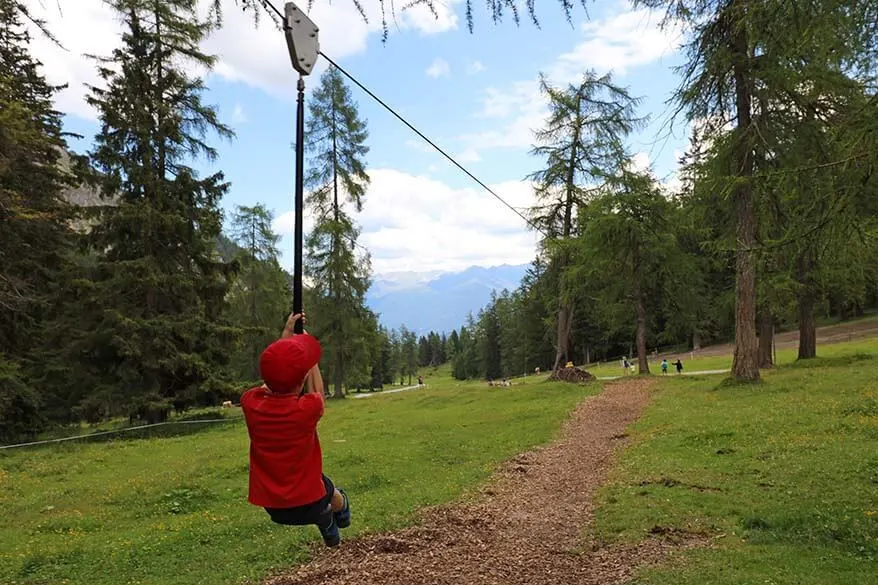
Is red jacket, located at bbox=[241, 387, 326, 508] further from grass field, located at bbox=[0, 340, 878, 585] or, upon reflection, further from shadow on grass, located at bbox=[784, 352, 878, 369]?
shadow on grass, located at bbox=[784, 352, 878, 369]

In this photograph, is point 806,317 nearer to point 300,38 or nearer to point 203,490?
point 203,490

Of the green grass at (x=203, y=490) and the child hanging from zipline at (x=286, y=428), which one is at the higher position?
the child hanging from zipline at (x=286, y=428)

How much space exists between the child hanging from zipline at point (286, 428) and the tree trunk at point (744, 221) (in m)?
16.0

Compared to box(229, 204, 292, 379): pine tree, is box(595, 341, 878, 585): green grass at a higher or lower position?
lower

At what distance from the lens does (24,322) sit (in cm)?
2303

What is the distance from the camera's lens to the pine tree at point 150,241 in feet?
72.8

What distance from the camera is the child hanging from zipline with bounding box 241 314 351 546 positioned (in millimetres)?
3447

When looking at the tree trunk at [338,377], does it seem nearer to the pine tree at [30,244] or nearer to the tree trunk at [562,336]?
the tree trunk at [562,336]

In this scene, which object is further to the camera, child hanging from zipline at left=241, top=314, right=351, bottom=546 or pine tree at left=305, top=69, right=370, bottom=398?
pine tree at left=305, top=69, right=370, bottom=398

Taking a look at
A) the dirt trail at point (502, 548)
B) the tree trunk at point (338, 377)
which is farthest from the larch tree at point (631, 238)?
Answer: the dirt trail at point (502, 548)

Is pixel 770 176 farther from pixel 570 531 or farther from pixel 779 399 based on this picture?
pixel 779 399

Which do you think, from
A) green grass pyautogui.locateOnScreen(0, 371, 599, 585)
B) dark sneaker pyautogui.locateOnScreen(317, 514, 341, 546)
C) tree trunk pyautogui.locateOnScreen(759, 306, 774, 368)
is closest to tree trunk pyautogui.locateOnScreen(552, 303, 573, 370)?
green grass pyautogui.locateOnScreen(0, 371, 599, 585)

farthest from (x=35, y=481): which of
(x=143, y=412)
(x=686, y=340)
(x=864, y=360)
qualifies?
(x=686, y=340)

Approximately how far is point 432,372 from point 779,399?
135136 millimetres
